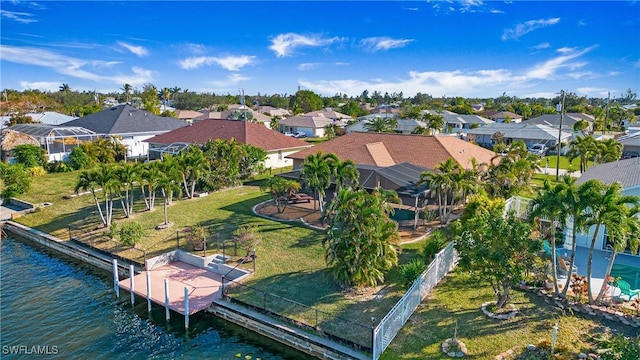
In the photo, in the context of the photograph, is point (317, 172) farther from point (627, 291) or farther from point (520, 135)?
point (520, 135)

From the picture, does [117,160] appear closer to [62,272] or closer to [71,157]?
[71,157]

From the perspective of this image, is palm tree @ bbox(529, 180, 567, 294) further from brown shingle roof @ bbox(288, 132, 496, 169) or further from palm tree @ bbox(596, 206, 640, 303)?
brown shingle roof @ bbox(288, 132, 496, 169)

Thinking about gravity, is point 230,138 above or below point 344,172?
above

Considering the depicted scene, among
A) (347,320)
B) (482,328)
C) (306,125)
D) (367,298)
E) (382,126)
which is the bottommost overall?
(482,328)

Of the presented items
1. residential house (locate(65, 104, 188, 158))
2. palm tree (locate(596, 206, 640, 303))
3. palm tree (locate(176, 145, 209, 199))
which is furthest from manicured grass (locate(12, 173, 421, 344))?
residential house (locate(65, 104, 188, 158))

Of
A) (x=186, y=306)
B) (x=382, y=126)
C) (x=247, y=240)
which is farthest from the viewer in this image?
(x=382, y=126)

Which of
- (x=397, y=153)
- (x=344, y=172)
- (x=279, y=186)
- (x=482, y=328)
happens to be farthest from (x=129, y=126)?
(x=482, y=328)

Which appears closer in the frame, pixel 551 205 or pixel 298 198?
pixel 551 205
